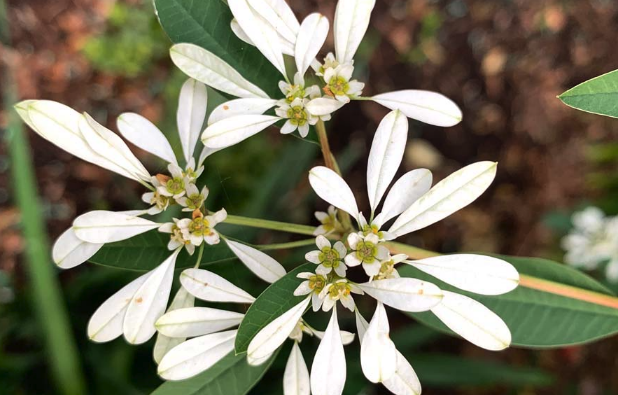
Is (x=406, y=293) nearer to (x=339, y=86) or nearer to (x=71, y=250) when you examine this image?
(x=339, y=86)

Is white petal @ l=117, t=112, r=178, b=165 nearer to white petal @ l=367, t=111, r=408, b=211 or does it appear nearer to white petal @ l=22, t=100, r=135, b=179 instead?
white petal @ l=22, t=100, r=135, b=179

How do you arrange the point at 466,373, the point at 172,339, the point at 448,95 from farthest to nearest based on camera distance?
the point at 448,95, the point at 466,373, the point at 172,339

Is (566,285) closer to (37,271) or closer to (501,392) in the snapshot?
(37,271)

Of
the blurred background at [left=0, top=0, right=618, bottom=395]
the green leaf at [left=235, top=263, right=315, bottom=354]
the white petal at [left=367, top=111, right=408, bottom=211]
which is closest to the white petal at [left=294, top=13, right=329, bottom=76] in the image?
the white petal at [left=367, top=111, right=408, bottom=211]

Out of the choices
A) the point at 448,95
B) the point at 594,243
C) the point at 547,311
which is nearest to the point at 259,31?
the point at 547,311

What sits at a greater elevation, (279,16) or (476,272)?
(279,16)

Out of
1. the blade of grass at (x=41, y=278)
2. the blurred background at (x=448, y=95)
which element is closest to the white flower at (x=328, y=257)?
the blade of grass at (x=41, y=278)

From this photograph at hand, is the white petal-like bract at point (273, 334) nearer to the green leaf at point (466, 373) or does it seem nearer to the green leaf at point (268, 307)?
the green leaf at point (268, 307)
